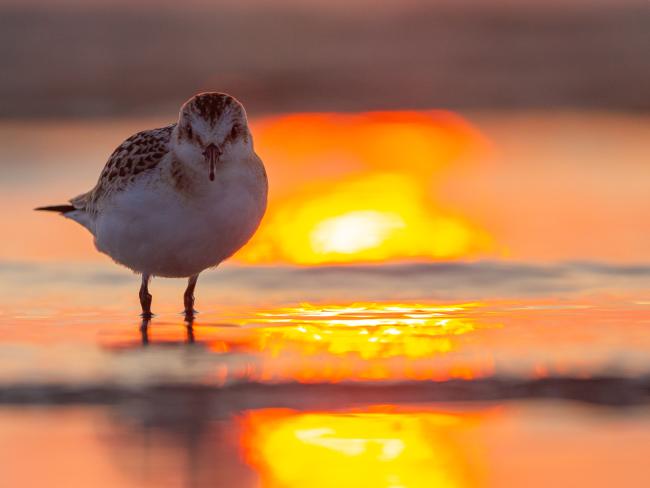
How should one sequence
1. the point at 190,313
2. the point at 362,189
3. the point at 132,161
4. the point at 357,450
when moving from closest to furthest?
the point at 357,450 < the point at 190,313 < the point at 132,161 < the point at 362,189

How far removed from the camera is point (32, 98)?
758 inches

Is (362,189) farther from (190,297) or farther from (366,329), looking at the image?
(366,329)

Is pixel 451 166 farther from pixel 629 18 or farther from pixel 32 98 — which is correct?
pixel 629 18

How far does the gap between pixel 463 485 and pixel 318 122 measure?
12.5 metres

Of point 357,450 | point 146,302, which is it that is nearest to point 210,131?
point 146,302

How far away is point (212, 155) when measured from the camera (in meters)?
8.30

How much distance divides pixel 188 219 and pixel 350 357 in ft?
4.87

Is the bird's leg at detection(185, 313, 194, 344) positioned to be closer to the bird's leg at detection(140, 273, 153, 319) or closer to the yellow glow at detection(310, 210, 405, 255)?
the bird's leg at detection(140, 273, 153, 319)

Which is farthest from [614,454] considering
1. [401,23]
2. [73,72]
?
[401,23]

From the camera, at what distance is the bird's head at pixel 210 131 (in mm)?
8383

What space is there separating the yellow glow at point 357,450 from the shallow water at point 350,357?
0.01 m

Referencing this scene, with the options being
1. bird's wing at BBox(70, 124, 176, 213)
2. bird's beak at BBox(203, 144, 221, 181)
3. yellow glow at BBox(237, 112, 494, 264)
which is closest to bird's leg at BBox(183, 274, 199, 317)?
bird's wing at BBox(70, 124, 176, 213)

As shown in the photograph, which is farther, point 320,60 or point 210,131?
point 320,60

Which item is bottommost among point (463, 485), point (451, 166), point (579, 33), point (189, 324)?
point (463, 485)
